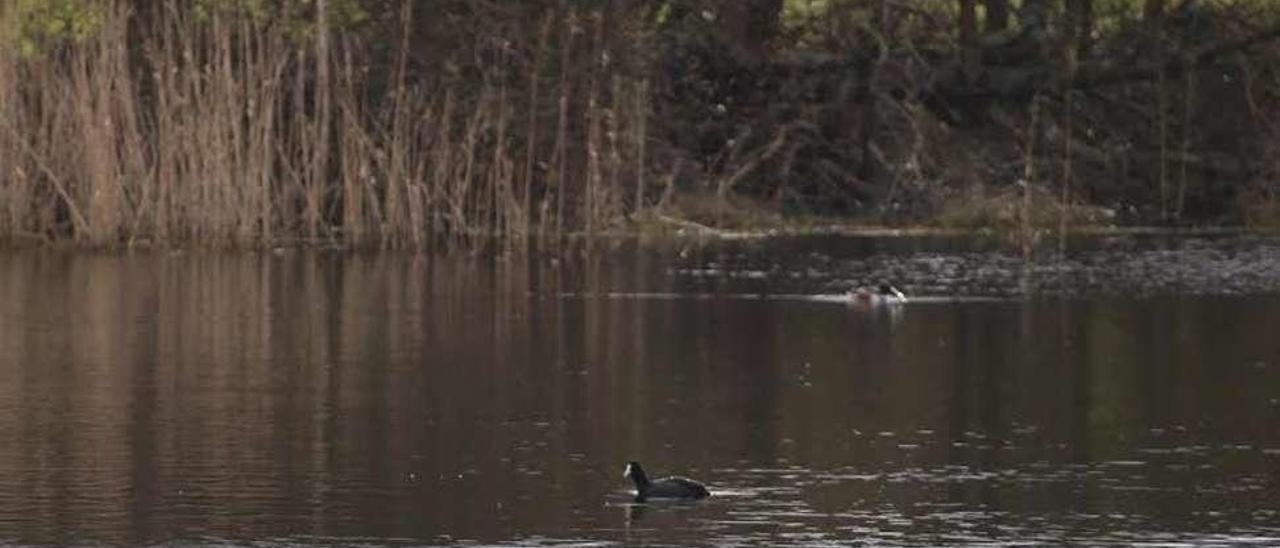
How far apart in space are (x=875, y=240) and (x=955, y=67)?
186 inches

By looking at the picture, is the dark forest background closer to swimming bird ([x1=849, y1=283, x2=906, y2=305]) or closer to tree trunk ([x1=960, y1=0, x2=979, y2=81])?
tree trunk ([x1=960, y1=0, x2=979, y2=81])

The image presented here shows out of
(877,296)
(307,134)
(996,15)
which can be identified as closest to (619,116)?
(307,134)

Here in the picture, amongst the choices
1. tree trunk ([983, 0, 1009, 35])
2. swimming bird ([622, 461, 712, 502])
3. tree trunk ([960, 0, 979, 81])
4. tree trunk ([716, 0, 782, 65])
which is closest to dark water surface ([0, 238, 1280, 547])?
swimming bird ([622, 461, 712, 502])

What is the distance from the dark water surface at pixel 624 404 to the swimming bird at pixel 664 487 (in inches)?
2.7

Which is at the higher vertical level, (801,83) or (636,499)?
(801,83)

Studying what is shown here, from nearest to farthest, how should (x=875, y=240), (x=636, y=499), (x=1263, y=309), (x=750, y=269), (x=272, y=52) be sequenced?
1. (x=636, y=499)
2. (x=1263, y=309)
3. (x=750, y=269)
4. (x=272, y=52)
5. (x=875, y=240)

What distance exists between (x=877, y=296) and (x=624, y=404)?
6.92 metres

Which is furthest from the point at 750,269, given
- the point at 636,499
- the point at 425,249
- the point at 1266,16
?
the point at 636,499

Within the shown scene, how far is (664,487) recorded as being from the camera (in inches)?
489

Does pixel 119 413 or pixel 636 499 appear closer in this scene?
pixel 636 499

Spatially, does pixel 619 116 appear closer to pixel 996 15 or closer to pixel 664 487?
pixel 996 15

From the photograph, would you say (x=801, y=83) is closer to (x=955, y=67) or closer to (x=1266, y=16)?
(x=955, y=67)

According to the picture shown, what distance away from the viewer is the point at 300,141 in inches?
1172

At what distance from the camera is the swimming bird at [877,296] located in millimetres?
22875
